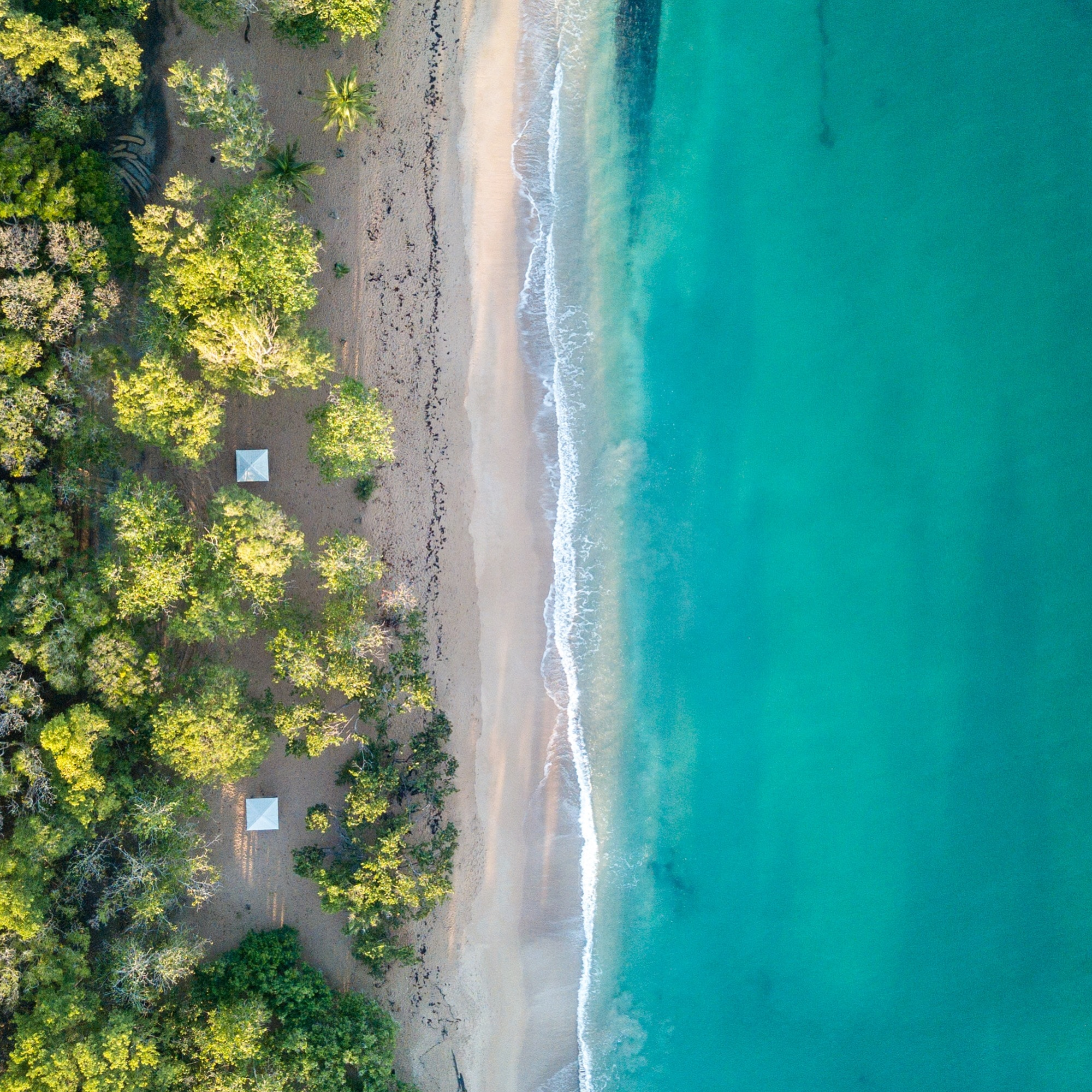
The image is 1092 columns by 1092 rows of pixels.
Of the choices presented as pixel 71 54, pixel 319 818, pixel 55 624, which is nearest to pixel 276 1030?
pixel 319 818

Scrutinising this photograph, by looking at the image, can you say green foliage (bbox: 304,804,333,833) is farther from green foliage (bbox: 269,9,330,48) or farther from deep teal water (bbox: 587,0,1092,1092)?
green foliage (bbox: 269,9,330,48)

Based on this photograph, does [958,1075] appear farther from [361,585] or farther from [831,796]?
[361,585]

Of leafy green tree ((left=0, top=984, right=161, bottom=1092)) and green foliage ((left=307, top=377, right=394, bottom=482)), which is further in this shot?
green foliage ((left=307, top=377, right=394, bottom=482))

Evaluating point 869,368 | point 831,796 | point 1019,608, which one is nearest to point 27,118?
point 869,368

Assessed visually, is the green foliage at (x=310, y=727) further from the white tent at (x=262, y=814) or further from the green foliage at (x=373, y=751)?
the white tent at (x=262, y=814)

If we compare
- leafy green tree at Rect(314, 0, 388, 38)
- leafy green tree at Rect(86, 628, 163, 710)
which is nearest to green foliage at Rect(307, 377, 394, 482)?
leafy green tree at Rect(86, 628, 163, 710)

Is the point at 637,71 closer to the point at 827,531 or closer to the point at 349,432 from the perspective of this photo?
the point at 349,432
